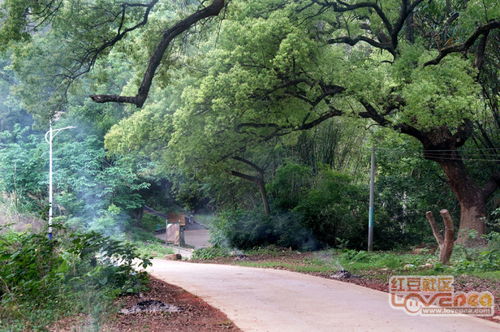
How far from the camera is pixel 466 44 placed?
51.1ft

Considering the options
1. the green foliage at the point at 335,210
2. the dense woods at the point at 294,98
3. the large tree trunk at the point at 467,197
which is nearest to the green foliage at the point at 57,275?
the dense woods at the point at 294,98

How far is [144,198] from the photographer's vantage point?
137 ft

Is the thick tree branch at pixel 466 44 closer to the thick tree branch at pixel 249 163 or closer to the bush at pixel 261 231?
the thick tree branch at pixel 249 163

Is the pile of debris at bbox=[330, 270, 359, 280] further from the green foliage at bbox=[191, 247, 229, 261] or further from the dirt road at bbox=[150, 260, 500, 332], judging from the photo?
the green foliage at bbox=[191, 247, 229, 261]

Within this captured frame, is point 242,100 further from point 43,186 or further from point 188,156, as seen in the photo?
point 43,186

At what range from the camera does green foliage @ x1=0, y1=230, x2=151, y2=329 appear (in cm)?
726

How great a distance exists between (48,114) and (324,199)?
41.2 feet

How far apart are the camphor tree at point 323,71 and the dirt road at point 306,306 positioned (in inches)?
203

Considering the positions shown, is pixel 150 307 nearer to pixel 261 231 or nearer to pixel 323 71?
pixel 323 71

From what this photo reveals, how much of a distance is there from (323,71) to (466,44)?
13.0 feet

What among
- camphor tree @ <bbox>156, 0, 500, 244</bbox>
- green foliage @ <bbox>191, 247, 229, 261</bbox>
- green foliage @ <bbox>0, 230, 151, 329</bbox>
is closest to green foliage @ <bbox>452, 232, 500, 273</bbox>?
camphor tree @ <bbox>156, 0, 500, 244</bbox>

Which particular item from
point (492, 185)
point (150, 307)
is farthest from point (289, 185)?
point (150, 307)

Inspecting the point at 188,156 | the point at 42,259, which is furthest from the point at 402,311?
the point at 188,156

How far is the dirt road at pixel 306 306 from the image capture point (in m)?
7.24
